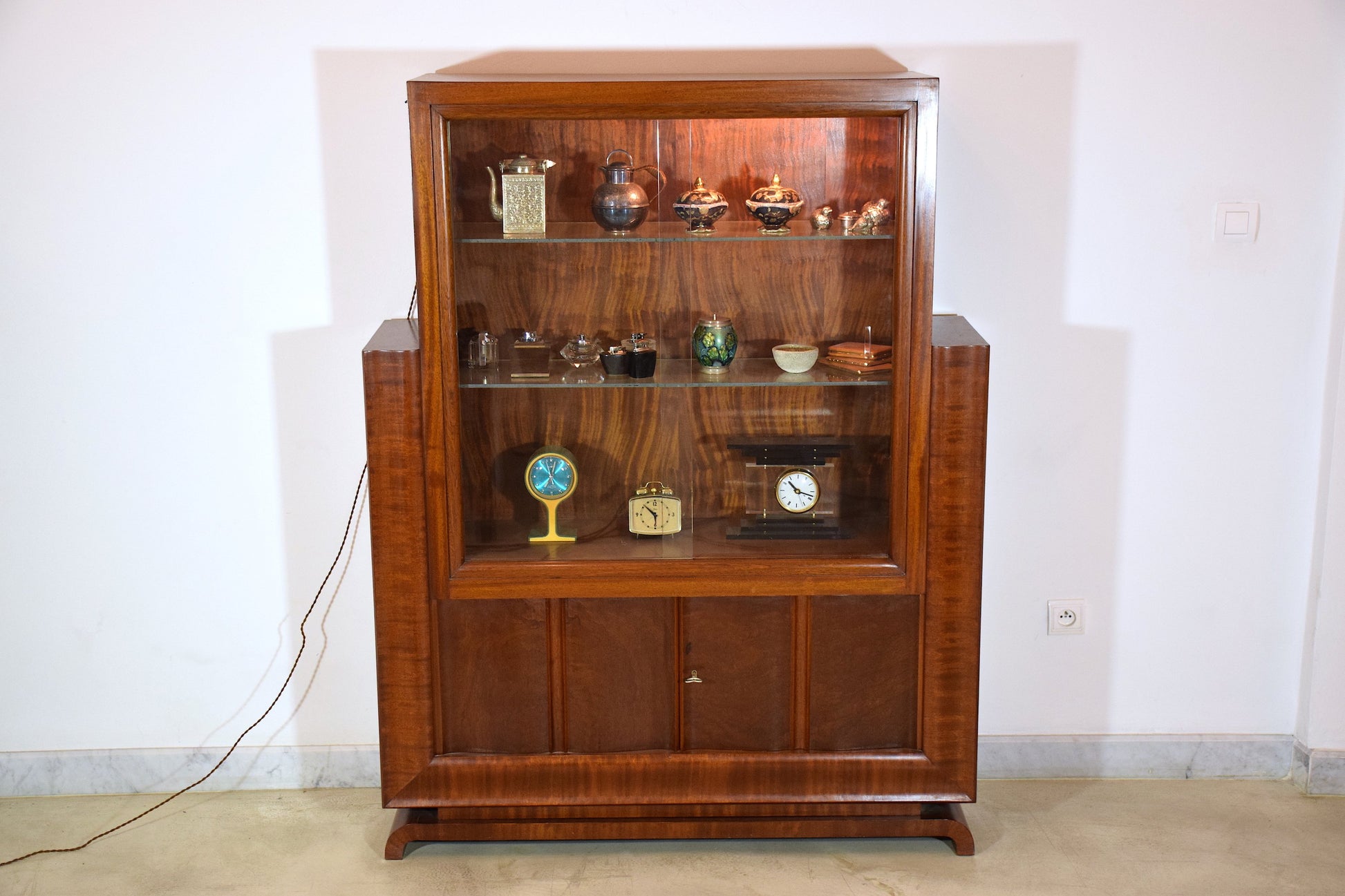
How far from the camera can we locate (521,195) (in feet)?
8.04

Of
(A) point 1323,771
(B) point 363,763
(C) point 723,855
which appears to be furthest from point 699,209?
(A) point 1323,771

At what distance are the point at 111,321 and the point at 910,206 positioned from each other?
5.66 ft

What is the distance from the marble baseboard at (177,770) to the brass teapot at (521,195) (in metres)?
1.30

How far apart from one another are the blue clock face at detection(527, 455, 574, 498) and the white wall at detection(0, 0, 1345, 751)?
1.58 ft

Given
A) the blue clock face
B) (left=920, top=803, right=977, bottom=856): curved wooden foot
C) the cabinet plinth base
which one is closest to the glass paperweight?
the blue clock face

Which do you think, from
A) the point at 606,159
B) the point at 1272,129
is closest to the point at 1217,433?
the point at 1272,129

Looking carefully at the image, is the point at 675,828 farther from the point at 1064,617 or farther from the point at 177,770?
the point at 177,770

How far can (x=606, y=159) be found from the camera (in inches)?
97.3

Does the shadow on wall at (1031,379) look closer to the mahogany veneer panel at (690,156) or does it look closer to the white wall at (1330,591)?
the mahogany veneer panel at (690,156)

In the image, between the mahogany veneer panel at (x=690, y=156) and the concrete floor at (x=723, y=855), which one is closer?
the mahogany veneer panel at (x=690, y=156)

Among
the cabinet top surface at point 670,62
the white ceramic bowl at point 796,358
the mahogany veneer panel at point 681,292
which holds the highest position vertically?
the cabinet top surface at point 670,62

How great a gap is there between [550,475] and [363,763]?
906mm

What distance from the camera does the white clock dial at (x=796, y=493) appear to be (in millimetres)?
2604

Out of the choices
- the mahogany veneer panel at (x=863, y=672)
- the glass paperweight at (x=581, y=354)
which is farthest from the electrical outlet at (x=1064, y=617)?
the glass paperweight at (x=581, y=354)
